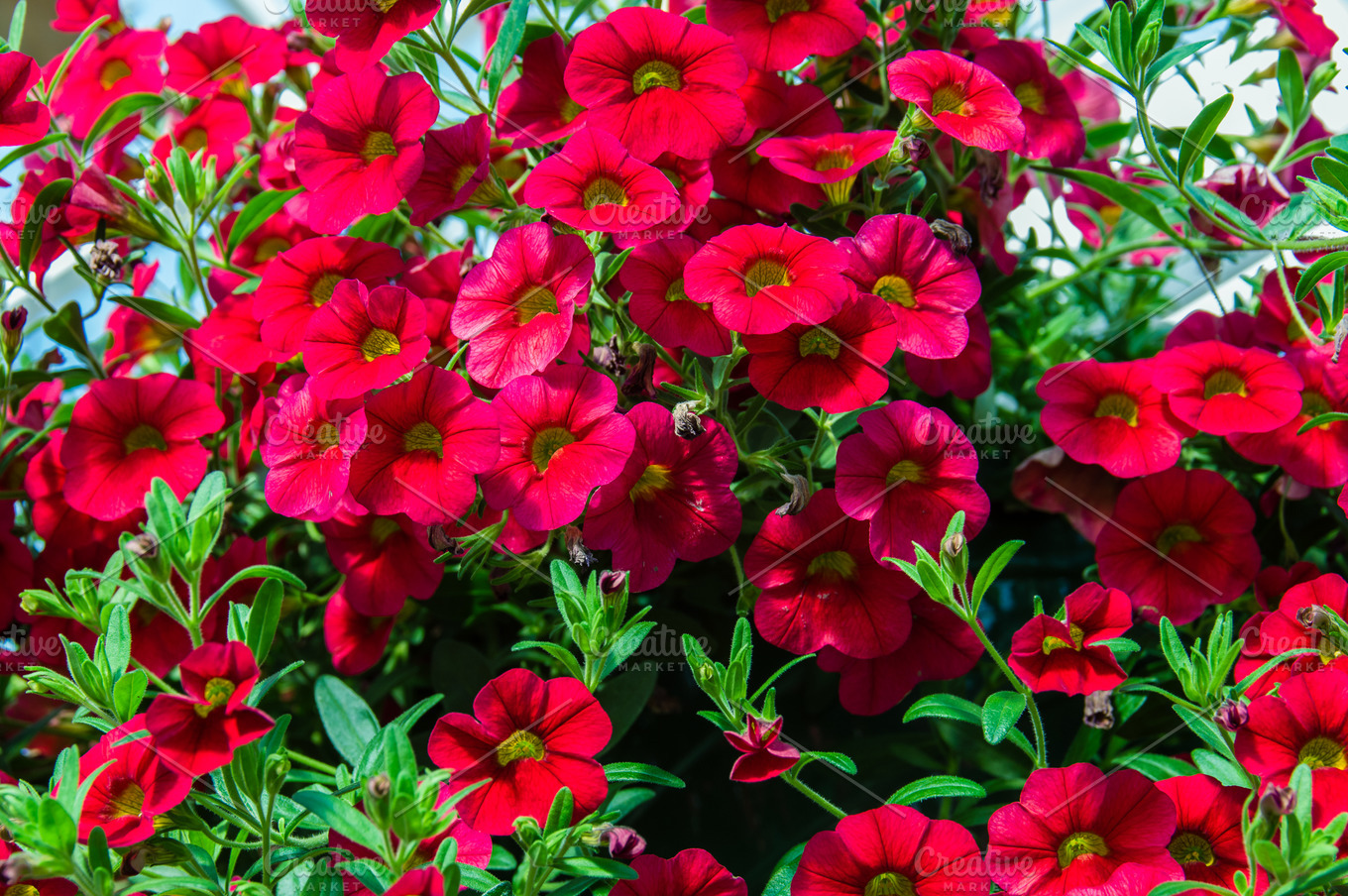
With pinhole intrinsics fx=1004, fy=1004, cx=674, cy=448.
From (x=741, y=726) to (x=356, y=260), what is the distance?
0.52 m

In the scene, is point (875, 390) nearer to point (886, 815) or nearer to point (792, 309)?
point (792, 309)

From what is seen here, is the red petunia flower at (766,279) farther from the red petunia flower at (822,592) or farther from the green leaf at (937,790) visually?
the green leaf at (937,790)

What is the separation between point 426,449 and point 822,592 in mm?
311

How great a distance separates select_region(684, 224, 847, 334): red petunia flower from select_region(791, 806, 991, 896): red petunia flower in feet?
1.09

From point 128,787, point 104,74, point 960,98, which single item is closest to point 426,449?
point 128,787

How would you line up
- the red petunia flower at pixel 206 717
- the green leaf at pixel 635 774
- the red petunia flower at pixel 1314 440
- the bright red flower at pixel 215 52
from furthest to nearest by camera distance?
the bright red flower at pixel 215 52
the red petunia flower at pixel 1314 440
the green leaf at pixel 635 774
the red petunia flower at pixel 206 717

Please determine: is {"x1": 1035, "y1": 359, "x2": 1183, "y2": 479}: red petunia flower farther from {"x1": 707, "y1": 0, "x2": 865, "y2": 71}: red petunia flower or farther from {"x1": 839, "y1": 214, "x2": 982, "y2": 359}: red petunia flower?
{"x1": 707, "y1": 0, "x2": 865, "y2": 71}: red petunia flower

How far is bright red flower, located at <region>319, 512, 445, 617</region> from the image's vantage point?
839 millimetres

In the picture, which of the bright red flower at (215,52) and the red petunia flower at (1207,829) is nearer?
the red petunia flower at (1207,829)

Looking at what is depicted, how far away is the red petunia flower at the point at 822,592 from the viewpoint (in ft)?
2.44

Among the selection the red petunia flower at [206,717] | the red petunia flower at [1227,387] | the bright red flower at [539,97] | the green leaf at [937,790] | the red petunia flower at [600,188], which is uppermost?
the bright red flower at [539,97]

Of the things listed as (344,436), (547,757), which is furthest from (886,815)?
(344,436)

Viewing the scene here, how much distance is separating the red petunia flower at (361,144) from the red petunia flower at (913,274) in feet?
1.14

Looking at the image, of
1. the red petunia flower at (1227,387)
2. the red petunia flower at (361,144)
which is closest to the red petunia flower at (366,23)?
the red petunia flower at (361,144)
